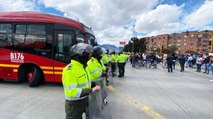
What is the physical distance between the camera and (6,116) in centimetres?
525

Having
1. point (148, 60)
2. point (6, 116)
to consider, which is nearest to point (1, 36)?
point (6, 116)

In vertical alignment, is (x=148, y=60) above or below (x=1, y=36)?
below

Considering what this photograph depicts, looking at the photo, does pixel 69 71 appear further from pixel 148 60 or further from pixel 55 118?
pixel 148 60

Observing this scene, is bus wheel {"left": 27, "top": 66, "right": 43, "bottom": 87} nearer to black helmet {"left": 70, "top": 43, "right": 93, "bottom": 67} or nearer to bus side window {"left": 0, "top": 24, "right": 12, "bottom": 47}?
bus side window {"left": 0, "top": 24, "right": 12, "bottom": 47}

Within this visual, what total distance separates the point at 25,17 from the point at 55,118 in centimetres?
573

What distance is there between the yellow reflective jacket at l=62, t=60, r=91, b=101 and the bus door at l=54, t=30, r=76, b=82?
5874 mm

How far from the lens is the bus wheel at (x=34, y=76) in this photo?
28.9 ft

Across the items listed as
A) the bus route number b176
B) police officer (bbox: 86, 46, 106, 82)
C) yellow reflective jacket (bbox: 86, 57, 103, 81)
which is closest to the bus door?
the bus route number b176

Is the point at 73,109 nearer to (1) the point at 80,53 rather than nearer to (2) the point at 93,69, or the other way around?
(1) the point at 80,53

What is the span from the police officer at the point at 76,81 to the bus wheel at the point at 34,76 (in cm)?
620

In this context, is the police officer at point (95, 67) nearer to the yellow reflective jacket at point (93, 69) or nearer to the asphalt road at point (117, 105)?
the yellow reflective jacket at point (93, 69)

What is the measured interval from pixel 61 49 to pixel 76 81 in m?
6.17

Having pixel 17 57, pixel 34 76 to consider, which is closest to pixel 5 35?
pixel 17 57

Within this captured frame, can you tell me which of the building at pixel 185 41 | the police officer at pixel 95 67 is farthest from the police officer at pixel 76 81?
the building at pixel 185 41
